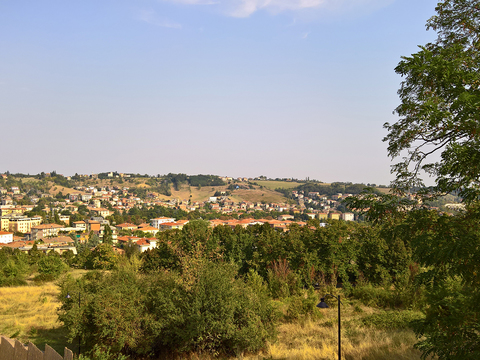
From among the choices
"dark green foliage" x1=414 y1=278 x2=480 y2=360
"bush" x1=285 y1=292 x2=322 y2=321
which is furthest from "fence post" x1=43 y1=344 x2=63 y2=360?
"bush" x1=285 y1=292 x2=322 y2=321

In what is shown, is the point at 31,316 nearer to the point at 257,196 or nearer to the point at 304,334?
the point at 304,334

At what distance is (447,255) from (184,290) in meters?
8.51

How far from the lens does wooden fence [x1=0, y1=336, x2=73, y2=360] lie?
5.87 metres

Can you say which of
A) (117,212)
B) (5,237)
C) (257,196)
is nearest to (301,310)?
(5,237)

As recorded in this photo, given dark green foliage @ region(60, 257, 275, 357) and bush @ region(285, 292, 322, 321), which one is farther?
bush @ region(285, 292, 322, 321)

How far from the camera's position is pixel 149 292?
12.1 meters

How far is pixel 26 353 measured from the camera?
21.0ft

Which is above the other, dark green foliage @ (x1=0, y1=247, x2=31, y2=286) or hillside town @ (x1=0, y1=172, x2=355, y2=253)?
dark green foliage @ (x1=0, y1=247, x2=31, y2=286)

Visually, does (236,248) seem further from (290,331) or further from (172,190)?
(172,190)

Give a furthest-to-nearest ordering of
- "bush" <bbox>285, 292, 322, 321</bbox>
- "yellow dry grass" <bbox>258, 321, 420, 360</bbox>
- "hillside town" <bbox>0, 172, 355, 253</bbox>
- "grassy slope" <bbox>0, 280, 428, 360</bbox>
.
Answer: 1. "hillside town" <bbox>0, 172, 355, 253</bbox>
2. "bush" <bbox>285, 292, 322, 321</bbox>
3. "grassy slope" <bbox>0, 280, 428, 360</bbox>
4. "yellow dry grass" <bbox>258, 321, 420, 360</bbox>

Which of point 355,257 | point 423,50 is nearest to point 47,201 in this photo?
point 355,257

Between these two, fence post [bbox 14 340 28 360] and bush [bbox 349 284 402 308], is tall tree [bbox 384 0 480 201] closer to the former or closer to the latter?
fence post [bbox 14 340 28 360]

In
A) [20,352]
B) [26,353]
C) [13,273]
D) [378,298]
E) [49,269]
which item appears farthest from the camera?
[49,269]

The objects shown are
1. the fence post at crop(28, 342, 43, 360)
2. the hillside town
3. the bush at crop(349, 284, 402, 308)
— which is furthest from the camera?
the hillside town
